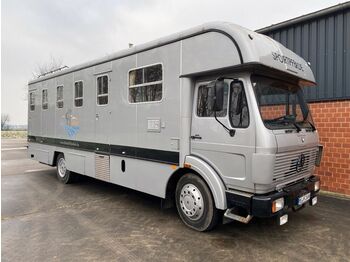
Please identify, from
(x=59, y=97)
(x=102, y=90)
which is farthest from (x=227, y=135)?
(x=59, y=97)

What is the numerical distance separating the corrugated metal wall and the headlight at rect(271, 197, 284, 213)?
3793 mm

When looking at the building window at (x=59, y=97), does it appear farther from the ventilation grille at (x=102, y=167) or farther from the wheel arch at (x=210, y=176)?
the wheel arch at (x=210, y=176)

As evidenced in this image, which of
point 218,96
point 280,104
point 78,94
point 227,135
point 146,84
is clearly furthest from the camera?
point 78,94

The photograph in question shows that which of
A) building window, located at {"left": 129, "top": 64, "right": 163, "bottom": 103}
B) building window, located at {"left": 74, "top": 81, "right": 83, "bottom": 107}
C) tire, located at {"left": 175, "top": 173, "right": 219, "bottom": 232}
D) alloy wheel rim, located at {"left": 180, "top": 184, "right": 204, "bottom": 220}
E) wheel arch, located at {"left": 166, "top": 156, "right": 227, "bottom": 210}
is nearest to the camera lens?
wheel arch, located at {"left": 166, "top": 156, "right": 227, "bottom": 210}

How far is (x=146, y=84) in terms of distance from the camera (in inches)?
196

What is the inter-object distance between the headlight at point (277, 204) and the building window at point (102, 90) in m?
3.99

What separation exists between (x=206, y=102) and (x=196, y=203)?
5.14 feet

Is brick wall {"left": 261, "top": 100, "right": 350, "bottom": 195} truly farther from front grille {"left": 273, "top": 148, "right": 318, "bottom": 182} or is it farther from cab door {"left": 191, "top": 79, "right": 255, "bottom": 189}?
cab door {"left": 191, "top": 79, "right": 255, "bottom": 189}

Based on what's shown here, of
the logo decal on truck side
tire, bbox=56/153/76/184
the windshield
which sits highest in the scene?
the logo decal on truck side

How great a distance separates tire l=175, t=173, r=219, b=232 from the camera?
4.06m

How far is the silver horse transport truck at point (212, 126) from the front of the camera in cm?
363

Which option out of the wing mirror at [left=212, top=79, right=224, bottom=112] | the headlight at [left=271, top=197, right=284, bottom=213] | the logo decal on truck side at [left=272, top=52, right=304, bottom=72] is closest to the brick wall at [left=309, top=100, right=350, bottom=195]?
the logo decal on truck side at [left=272, top=52, right=304, bottom=72]

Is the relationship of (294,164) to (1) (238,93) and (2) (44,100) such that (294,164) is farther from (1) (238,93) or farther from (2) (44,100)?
(2) (44,100)

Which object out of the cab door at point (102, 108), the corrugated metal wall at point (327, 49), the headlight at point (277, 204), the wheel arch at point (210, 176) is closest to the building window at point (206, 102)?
the wheel arch at point (210, 176)
